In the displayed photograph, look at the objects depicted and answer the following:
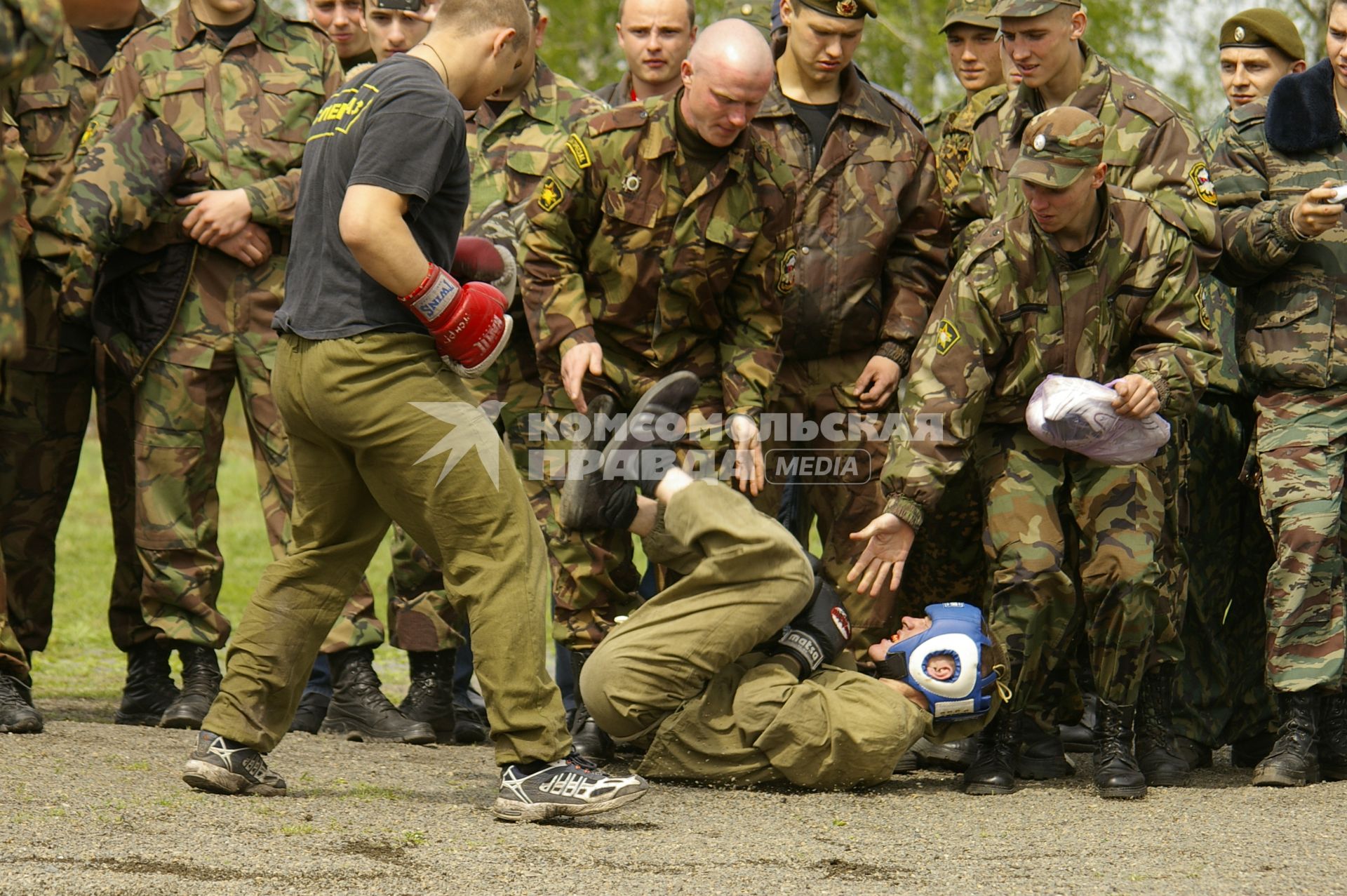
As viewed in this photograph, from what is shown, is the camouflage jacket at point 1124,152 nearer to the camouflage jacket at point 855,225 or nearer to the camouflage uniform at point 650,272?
the camouflage jacket at point 855,225

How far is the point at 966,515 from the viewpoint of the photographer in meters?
6.53

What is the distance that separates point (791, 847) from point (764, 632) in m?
1.08

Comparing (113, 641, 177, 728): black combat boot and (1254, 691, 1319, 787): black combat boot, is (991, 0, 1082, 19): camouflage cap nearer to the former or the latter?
(1254, 691, 1319, 787): black combat boot

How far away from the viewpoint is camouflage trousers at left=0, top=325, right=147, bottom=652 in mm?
6742

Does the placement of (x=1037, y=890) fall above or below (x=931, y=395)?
below

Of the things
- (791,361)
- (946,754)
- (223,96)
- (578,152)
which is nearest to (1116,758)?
(946,754)

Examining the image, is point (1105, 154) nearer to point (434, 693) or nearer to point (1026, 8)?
point (1026, 8)

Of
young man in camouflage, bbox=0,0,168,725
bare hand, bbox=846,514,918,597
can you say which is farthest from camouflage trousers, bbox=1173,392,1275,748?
young man in camouflage, bbox=0,0,168,725

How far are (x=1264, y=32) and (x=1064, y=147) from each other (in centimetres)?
253

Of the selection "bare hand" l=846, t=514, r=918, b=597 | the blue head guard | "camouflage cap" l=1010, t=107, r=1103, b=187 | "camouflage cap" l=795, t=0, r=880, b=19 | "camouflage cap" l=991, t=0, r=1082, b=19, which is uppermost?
"camouflage cap" l=991, t=0, r=1082, b=19

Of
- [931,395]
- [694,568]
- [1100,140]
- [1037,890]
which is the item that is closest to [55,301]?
[694,568]

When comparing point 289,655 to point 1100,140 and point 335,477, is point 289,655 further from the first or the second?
point 1100,140

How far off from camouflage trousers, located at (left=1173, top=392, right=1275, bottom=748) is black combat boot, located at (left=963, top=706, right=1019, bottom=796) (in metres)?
1.00

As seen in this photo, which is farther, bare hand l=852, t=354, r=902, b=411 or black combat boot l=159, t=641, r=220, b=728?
bare hand l=852, t=354, r=902, b=411
